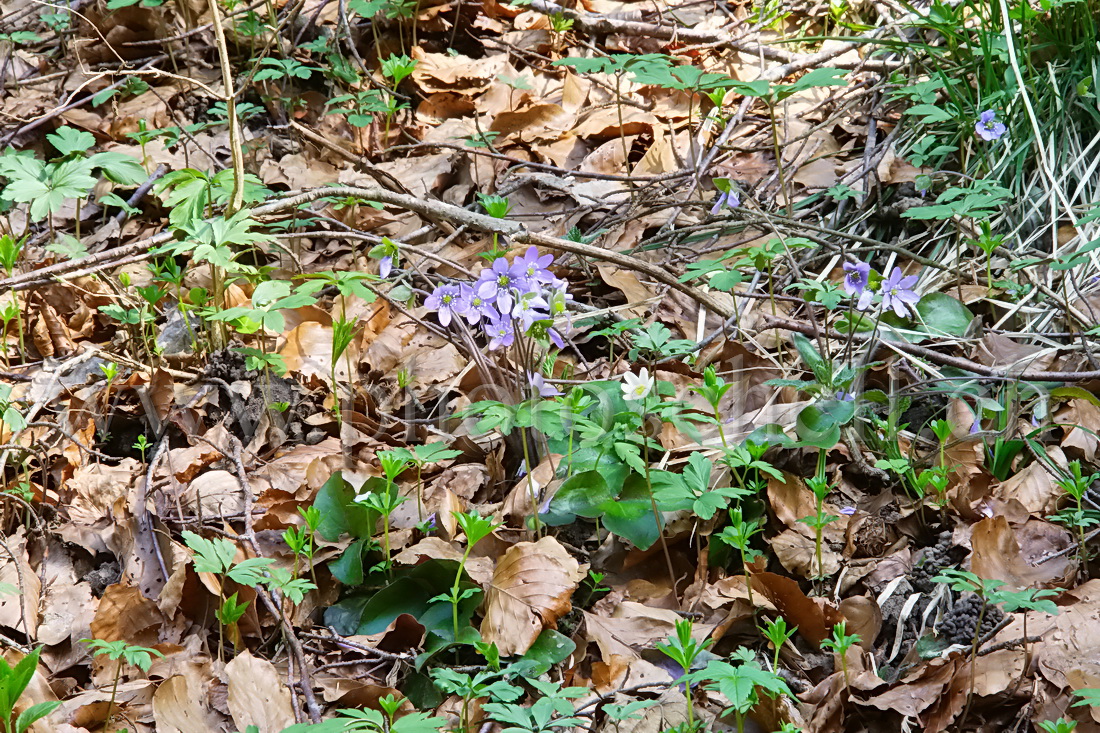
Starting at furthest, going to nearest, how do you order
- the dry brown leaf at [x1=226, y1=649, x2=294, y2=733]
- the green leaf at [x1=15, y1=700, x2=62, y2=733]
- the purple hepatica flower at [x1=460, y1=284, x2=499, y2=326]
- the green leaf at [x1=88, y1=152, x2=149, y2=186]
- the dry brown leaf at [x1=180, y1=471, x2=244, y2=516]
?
the green leaf at [x1=88, y1=152, x2=149, y2=186]
the dry brown leaf at [x1=180, y1=471, x2=244, y2=516]
the purple hepatica flower at [x1=460, y1=284, x2=499, y2=326]
the dry brown leaf at [x1=226, y1=649, x2=294, y2=733]
the green leaf at [x1=15, y1=700, x2=62, y2=733]

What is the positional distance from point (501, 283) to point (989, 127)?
1.72 meters

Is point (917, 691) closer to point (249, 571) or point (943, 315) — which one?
point (943, 315)

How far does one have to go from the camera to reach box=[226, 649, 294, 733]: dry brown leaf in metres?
1.70

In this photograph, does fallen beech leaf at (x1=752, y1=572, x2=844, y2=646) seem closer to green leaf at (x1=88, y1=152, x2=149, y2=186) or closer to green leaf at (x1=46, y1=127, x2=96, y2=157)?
green leaf at (x1=88, y1=152, x2=149, y2=186)

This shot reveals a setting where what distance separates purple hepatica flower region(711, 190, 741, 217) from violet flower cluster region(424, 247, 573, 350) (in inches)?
37.7

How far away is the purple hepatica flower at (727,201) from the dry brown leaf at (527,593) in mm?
1378

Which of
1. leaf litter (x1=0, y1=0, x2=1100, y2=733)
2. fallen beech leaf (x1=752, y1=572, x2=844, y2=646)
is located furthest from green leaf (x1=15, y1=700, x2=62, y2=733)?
fallen beech leaf (x1=752, y1=572, x2=844, y2=646)

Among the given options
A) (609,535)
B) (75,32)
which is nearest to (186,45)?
(75,32)

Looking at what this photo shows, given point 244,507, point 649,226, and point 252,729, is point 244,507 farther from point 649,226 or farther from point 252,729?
point 649,226

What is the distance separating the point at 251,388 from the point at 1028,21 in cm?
271

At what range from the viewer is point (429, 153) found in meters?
3.80

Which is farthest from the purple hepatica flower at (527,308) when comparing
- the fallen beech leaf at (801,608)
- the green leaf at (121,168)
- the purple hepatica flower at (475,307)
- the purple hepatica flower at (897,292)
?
the green leaf at (121,168)

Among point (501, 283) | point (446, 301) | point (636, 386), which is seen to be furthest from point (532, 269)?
point (636, 386)

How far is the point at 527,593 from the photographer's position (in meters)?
1.85
